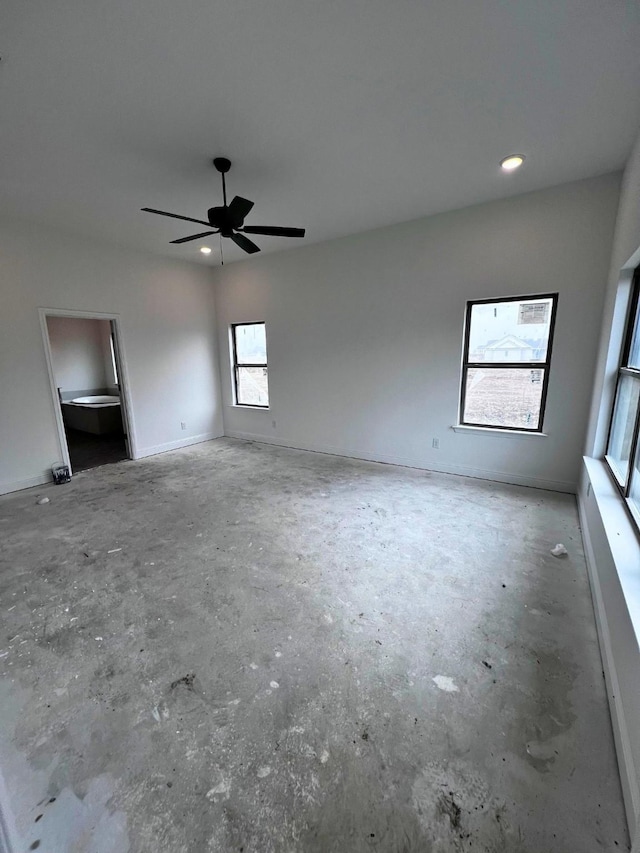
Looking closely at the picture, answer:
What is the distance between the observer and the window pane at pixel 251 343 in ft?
19.2

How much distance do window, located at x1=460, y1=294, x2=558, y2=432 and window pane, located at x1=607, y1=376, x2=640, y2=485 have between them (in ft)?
3.02

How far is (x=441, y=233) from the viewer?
12.9ft

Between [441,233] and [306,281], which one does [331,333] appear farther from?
[441,233]

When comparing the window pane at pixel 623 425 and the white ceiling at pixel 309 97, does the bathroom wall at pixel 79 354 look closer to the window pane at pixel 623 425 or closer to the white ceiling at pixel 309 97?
the white ceiling at pixel 309 97

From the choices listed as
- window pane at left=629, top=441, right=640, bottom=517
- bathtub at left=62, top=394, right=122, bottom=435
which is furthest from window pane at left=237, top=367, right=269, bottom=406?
window pane at left=629, top=441, right=640, bottom=517

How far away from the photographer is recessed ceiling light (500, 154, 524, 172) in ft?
9.11

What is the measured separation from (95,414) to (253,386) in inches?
116

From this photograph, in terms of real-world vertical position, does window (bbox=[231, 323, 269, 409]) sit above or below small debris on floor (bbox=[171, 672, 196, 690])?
above

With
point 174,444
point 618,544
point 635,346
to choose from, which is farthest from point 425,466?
point 174,444

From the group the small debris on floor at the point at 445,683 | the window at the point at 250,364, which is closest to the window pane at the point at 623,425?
the small debris on floor at the point at 445,683

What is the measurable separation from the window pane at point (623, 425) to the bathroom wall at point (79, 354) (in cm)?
769

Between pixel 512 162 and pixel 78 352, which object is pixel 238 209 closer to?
pixel 512 162

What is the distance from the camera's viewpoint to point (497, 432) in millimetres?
3936

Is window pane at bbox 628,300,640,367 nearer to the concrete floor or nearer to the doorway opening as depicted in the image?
the concrete floor
